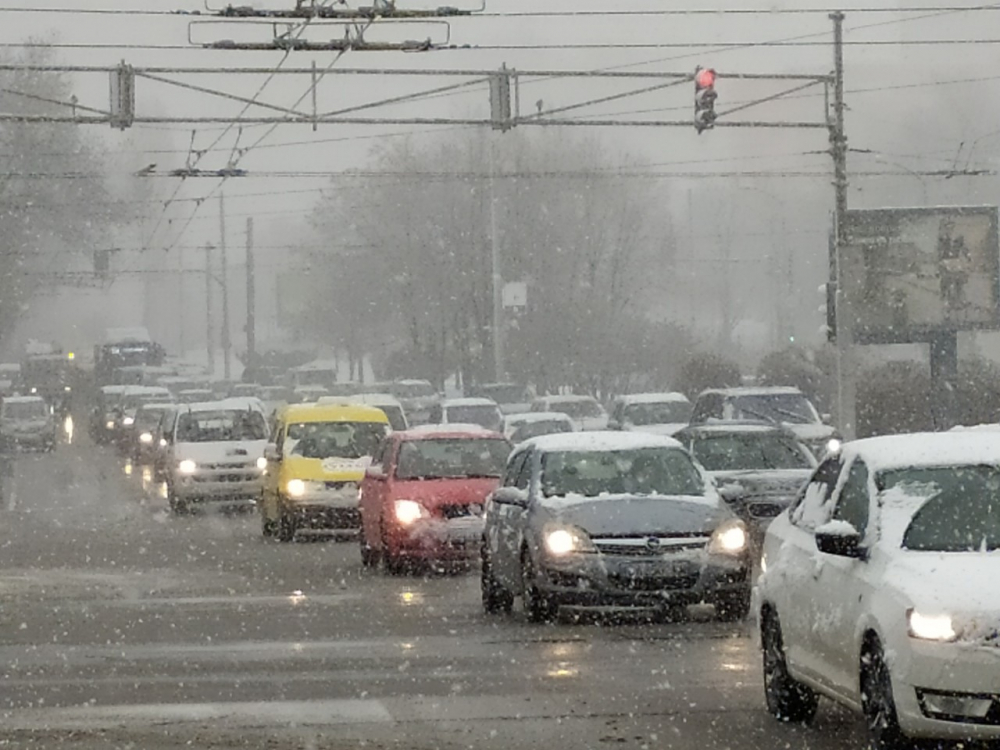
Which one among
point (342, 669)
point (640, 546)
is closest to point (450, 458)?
point (640, 546)

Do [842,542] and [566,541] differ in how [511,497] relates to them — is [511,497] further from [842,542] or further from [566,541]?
[842,542]

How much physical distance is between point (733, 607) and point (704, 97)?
15315 mm

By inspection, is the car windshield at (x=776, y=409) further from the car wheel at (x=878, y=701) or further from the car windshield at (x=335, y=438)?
the car wheel at (x=878, y=701)

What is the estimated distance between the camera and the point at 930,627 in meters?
9.04

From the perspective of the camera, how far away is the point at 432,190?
3420 inches

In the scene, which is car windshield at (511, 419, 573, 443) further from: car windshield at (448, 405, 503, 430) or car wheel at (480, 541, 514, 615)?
car wheel at (480, 541, 514, 615)

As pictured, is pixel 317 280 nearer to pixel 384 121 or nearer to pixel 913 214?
pixel 913 214

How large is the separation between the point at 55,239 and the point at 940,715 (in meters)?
97.2

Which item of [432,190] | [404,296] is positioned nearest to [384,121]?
[404,296]

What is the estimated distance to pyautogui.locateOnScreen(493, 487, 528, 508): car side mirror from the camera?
17.0 meters

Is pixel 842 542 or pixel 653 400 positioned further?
pixel 653 400

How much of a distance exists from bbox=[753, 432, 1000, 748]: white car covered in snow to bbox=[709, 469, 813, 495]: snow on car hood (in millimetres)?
9509

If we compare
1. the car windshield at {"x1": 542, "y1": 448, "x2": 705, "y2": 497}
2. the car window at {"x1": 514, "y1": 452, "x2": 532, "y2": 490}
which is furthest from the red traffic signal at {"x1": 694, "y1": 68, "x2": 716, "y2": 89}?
the car windshield at {"x1": 542, "y1": 448, "x2": 705, "y2": 497}

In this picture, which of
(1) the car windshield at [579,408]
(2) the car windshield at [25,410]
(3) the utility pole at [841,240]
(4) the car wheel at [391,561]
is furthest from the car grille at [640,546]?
(2) the car windshield at [25,410]
